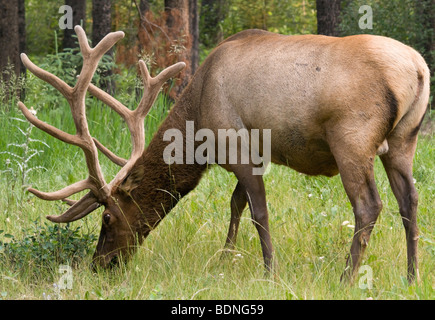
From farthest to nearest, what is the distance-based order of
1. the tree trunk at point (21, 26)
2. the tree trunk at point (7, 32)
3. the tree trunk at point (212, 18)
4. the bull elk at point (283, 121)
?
1. the tree trunk at point (212, 18)
2. the tree trunk at point (21, 26)
3. the tree trunk at point (7, 32)
4. the bull elk at point (283, 121)

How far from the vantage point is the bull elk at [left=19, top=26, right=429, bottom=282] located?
417 centimetres

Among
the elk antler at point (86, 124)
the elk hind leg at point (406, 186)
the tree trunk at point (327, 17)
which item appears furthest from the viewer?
the tree trunk at point (327, 17)

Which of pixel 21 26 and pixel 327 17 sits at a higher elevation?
pixel 327 17

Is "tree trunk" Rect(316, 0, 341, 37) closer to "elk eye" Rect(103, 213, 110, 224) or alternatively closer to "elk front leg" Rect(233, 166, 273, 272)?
"elk front leg" Rect(233, 166, 273, 272)

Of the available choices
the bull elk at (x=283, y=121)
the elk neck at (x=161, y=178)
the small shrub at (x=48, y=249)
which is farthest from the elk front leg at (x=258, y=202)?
the small shrub at (x=48, y=249)

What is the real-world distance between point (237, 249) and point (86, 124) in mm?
1579

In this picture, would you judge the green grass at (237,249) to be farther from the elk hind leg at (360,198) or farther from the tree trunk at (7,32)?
the tree trunk at (7,32)

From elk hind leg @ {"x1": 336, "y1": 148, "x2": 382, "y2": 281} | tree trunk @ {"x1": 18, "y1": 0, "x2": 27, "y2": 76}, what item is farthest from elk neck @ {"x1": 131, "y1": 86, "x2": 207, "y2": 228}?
tree trunk @ {"x1": 18, "y1": 0, "x2": 27, "y2": 76}

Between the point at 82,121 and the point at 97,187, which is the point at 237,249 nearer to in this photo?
the point at 97,187

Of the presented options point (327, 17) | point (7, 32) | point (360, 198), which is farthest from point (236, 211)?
point (7, 32)

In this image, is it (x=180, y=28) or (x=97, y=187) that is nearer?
(x=97, y=187)

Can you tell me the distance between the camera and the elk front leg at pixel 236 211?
543 cm

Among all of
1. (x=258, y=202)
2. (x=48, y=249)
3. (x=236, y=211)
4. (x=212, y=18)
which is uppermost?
(x=212, y=18)

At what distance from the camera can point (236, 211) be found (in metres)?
5.48
